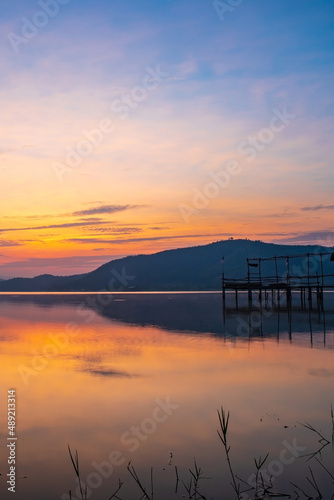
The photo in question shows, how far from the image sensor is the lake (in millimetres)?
8562

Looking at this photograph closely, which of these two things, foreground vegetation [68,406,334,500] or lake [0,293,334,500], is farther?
lake [0,293,334,500]

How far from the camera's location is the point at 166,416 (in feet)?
40.1

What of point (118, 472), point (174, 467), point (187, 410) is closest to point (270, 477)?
point (174, 467)

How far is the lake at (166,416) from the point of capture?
8562 mm

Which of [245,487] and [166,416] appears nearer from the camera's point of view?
[245,487]

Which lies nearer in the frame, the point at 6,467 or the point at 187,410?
the point at 6,467

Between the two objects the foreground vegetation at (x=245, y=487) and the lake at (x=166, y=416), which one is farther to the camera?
the lake at (x=166, y=416)

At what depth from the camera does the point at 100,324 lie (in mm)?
40500

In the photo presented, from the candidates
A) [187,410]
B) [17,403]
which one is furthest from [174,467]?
[17,403]

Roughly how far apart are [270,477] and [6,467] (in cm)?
468

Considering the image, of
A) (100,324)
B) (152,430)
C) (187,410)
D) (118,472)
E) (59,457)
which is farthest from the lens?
(100,324)

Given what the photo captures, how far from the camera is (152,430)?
1113cm

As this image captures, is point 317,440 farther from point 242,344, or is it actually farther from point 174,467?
point 242,344

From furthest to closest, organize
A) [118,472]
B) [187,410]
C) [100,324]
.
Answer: [100,324], [187,410], [118,472]
